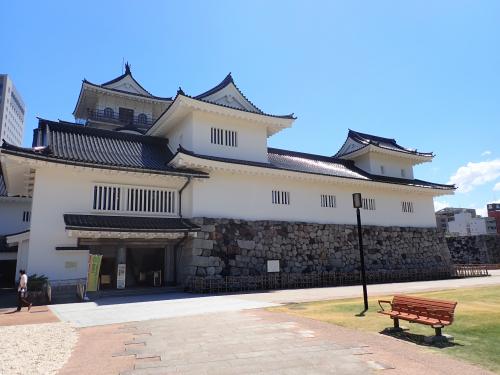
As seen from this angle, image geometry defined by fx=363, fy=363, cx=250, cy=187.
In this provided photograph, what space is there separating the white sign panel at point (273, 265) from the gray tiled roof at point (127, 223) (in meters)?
4.86

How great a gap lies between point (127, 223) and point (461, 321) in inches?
543

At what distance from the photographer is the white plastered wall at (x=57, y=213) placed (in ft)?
52.7

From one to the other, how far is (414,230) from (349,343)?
2345 cm

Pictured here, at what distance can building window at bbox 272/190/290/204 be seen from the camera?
22094 millimetres

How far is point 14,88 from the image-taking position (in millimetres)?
101500

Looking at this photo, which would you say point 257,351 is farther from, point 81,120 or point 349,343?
point 81,120

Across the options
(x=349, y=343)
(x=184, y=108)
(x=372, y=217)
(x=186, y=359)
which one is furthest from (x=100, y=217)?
(x=372, y=217)

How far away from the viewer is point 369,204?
86.0 ft

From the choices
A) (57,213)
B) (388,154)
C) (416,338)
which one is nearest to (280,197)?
(57,213)

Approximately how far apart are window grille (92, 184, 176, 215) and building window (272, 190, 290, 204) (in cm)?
604

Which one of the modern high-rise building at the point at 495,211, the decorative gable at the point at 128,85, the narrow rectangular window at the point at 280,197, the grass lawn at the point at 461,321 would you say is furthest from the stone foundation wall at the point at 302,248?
the modern high-rise building at the point at 495,211

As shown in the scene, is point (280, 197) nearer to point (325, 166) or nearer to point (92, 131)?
point (325, 166)

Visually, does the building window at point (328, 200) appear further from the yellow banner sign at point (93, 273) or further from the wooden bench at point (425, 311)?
the wooden bench at point (425, 311)

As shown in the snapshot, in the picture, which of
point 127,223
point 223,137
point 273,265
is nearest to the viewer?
point 127,223
